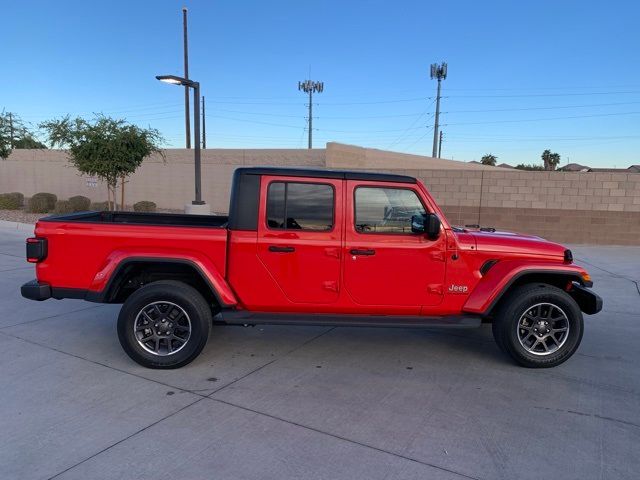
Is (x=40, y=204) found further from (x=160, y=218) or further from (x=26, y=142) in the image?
(x=160, y=218)

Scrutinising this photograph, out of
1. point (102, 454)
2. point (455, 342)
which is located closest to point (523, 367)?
point (455, 342)

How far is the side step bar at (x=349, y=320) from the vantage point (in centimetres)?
449

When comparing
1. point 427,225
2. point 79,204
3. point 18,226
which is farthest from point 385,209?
point 79,204

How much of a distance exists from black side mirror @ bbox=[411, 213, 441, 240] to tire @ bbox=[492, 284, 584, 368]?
1.01 m

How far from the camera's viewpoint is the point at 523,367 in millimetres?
4758

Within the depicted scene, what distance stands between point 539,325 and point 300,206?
8.46 feet

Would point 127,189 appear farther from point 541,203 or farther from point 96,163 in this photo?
point 541,203

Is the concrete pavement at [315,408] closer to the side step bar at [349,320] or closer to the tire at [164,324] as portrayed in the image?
the tire at [164,324]

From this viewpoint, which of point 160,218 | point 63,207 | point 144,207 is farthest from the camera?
point 144,207

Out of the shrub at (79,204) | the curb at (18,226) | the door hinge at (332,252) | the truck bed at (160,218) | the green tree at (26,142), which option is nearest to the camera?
the door hinge at (332,252)

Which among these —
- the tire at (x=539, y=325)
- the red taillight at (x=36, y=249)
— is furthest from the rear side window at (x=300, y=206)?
the red taillight at (x=36, y=249)

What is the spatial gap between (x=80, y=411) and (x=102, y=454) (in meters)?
0.70

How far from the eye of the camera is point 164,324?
14.8 ft

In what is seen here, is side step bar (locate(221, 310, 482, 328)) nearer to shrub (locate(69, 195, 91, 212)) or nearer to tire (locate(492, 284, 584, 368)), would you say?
tire (locate(492, 284, 584, 368))
